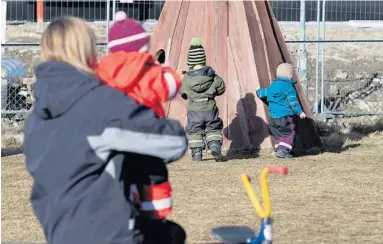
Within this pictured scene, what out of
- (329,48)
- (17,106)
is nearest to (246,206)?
(17,106)

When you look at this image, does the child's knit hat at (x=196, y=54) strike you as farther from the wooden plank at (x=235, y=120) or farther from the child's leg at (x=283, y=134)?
the child's leg at (x=283, y=134)

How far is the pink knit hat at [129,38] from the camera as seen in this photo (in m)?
4.27

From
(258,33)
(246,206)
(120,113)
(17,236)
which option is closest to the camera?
(120,113)

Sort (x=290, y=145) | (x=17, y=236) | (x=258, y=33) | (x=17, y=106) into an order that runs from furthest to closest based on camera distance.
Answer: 1. (x=17, y=106)
2. (x=258, y=33)
3. (x=290, y=145)
4. (x=17, y=236)

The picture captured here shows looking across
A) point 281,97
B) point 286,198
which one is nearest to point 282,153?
point 281,97

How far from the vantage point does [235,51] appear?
1231cm

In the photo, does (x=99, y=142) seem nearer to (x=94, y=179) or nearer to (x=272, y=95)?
(x=94, y=179)

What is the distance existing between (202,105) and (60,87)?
25.2 ft

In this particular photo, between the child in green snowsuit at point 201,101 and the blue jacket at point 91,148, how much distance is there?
754 cm

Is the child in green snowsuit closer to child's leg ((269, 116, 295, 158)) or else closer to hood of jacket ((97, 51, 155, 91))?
child's leg ((269, 116, 295, 158))

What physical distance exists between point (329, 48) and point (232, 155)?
9.56 m

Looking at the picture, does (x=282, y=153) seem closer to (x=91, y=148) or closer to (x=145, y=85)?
(x=145, y=85)

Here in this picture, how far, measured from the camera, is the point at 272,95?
38.4ft

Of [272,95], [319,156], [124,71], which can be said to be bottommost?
[319,156]
